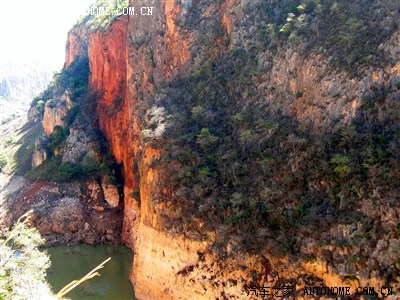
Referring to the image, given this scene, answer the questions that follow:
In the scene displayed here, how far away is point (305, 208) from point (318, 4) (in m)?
10.6

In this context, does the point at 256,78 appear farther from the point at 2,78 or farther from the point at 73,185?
the point at 2,78

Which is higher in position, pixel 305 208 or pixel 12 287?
pixel 12 287

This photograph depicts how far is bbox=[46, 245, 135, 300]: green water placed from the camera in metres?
19.9

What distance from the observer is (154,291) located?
58.2 feet

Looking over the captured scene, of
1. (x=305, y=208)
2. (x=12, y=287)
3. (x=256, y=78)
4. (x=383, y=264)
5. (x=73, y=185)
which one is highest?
(x=256, y=78)

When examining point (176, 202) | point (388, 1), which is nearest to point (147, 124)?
point (176, 202)

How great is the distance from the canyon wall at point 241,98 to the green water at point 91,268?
47.1 inches

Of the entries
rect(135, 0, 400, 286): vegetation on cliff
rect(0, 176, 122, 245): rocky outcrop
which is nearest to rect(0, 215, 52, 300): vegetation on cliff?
rect(135, 0, 400, 286): vegetation on cliff

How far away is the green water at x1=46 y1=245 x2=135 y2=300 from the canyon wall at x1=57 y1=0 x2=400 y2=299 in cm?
120

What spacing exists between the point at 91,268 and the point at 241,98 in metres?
14.4

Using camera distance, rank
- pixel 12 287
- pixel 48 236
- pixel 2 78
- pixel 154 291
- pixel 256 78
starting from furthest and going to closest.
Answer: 1. pixel 2 78
2. pixel 48 236
3. pixel 256 78
4. pixel 154 291
5. pixel 12 287

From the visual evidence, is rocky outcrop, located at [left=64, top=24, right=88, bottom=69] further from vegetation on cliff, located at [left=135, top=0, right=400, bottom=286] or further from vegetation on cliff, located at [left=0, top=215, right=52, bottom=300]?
vegetation on cliff, located at [left=0, top=215, right=52, bottom=300]

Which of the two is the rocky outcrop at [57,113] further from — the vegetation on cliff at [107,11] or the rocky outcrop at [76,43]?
the rocky outcrop at [76,43]

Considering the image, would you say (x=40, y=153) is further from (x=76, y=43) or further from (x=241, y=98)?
(x=241, y=98)
